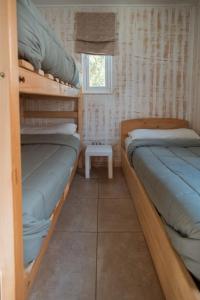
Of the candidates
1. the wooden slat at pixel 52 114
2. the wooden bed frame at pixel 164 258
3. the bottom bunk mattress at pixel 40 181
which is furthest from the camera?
the wooden slat at pixel 52 114

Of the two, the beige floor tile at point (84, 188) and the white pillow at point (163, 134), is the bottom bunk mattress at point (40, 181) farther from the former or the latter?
the white pillow at point (163, 134)

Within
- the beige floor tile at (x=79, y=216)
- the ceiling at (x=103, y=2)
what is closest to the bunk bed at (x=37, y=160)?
the beige floor tile at (x=79, y=216)

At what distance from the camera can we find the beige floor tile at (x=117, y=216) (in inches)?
84.9

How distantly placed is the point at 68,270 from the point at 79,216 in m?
0.75

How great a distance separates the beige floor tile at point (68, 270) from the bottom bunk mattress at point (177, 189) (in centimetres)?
51

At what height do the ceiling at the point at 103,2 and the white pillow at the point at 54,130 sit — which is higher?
the ceiling at the point at 103,2

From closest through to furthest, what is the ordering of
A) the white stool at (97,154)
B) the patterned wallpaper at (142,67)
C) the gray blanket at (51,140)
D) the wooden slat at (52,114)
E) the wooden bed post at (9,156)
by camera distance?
1. the wooden bed post at (9,156)
2. the gray blanket at (51,140)
3. the white stool at (97,154)
4. the patterned wallpaper at (142,67)
5. the wooden slat at (52,114)

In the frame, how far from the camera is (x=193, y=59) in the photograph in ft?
12.4

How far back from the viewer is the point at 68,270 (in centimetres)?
161

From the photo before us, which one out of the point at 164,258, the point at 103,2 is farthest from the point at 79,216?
the point at 103,2

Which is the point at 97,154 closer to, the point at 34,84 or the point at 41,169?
the point at 41,169

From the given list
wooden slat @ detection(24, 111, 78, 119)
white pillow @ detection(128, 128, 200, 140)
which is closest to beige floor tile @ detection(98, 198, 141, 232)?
white pillow @ detection(128, 128, 200, 140)

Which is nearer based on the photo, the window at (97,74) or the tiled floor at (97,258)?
the tiled floor at (97,258)

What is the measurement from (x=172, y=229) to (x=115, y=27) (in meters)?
3.11
